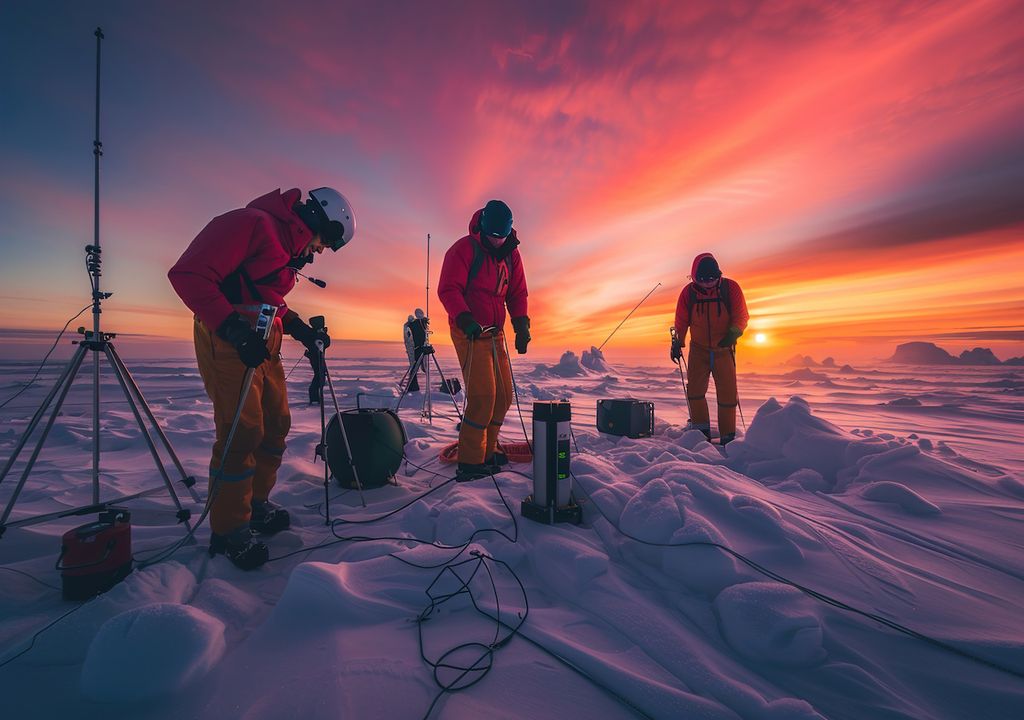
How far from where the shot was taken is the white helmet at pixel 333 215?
3.10 m

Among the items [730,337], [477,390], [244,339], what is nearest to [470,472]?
[477,390]

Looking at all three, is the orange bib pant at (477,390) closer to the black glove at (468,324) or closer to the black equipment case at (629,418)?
the black glove at (468,324)

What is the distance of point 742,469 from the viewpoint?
4.32 meters

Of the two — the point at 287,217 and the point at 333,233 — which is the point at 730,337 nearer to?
the point at 333,233

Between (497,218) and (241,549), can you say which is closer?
(241,549)

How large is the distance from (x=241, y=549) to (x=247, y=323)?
154 centimetres

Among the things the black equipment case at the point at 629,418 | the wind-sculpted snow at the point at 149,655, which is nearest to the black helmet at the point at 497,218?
the black equipment case at the point at 629,418

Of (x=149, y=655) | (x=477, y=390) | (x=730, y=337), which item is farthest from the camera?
(x=730, y=337)

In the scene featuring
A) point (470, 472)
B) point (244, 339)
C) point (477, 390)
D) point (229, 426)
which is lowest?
point (470, 472)

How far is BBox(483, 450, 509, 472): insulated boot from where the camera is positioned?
4.55 meters

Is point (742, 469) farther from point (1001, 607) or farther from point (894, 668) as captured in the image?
point (894, 668)

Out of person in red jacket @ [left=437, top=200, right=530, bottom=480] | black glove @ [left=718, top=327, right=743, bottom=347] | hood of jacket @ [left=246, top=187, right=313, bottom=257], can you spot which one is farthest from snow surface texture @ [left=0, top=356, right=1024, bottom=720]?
black glove @ [left=718, top=327, right=743, bottom=347]

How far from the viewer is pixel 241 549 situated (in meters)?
2.60

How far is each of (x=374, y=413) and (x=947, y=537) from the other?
4.93 meters
